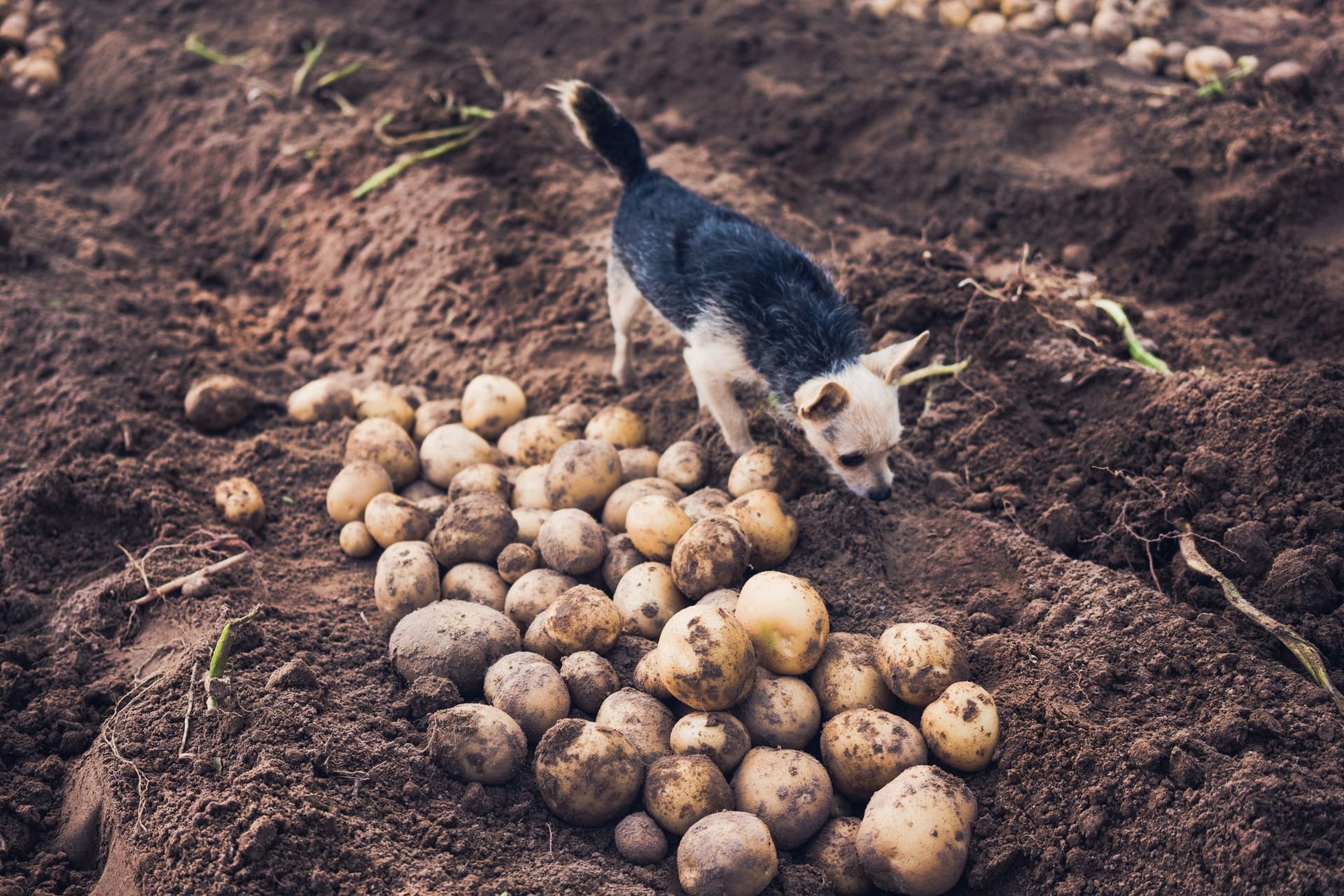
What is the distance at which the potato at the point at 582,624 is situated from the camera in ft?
11.9

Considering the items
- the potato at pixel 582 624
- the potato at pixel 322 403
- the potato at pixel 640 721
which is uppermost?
the potato at pixel 582 624

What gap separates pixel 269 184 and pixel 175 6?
3334mm

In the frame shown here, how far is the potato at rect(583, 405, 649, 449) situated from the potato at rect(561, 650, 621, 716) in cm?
146

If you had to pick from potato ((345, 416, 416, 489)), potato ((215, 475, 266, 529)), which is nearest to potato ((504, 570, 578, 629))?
potato ((345, 416, 416, 489))

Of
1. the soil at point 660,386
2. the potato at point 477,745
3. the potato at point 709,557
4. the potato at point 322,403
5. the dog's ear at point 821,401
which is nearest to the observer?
the soil at point 660,386

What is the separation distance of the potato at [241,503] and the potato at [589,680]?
1.88 m

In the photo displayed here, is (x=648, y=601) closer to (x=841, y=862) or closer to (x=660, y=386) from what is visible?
(x=841, y=862)

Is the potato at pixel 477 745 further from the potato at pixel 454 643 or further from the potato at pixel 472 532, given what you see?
the potato at pixel 472 532

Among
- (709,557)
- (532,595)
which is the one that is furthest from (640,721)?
(532,595)

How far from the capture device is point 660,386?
5.39 meters

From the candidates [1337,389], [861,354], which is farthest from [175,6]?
[1337,389]

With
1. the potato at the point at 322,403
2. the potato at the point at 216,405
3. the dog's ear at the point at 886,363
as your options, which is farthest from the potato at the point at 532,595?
the potato at the point at 216,405

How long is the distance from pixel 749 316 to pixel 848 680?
5.76ft

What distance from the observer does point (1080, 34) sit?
26.7 ft
